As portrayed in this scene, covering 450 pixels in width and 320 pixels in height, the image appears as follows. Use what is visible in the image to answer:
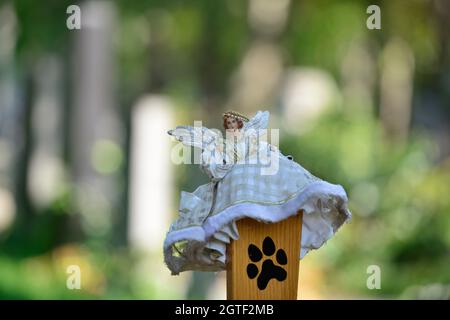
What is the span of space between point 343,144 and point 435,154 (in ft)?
5.42

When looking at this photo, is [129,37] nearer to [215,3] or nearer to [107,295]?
[215,3]

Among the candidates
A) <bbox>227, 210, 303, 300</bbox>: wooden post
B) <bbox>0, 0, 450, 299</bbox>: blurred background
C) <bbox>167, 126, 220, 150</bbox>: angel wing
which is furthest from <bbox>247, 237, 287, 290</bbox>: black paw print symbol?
<bbox>0, 0, 450, 299</bbox>: blurred background

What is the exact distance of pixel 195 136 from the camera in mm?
3924

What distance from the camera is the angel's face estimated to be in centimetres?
400

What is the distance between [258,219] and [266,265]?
222 mm

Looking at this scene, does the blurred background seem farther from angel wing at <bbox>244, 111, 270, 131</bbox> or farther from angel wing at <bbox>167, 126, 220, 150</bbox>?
angel wing at <bbox>167, 126, 220, 150</bbox>

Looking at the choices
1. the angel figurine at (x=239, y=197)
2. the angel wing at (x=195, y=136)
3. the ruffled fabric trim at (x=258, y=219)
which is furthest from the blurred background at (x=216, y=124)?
the angel wing at (x=195, y=136)

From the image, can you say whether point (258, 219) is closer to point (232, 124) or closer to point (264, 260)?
point (264, 260)

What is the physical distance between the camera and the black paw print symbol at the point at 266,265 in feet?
12.4

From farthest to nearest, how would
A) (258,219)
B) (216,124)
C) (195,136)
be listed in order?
(216,124) < (195,136) < (258,219)

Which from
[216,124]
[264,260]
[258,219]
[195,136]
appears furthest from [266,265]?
[216,124]

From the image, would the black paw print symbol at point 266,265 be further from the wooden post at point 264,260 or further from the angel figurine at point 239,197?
the angel figurine at point 239,197

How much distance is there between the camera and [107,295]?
9.94 metres

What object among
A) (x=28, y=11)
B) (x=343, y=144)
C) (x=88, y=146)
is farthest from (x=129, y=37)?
(x=343, y=144)
